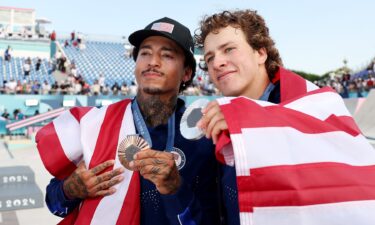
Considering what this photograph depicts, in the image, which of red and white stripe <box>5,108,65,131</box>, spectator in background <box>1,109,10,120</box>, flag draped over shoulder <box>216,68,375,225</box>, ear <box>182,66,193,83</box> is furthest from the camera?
spectator in background <box>1,109,10,120</box>

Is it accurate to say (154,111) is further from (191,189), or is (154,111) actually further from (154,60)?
(191,189)

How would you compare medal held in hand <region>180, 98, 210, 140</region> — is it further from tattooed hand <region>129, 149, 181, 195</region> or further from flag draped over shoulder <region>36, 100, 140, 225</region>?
flag draped over shoulder <region>36, 100, 140, 225</region>

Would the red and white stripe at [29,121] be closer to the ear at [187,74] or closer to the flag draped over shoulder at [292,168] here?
the ear at [187,74]

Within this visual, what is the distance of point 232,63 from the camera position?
170 cm

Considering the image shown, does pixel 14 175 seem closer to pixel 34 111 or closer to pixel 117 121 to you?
pixel 117 121

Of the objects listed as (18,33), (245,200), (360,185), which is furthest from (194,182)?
(18,33)

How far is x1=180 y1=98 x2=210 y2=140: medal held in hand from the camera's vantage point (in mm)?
1239

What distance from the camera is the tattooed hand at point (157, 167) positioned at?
4.95 ft

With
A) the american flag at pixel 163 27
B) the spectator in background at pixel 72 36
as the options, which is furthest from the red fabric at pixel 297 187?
the spectator in background at pixel 72 36

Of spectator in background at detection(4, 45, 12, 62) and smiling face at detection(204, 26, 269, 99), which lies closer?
smiling face at detection(204, 26, 269, 99)

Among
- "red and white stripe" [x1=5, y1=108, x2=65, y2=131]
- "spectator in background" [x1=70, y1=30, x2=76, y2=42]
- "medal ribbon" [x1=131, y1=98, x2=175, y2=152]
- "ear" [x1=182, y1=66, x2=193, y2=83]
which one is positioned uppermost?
"ear" [x1=182, y1=66, x2=193, y2=83]

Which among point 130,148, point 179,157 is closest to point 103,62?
point 179,157

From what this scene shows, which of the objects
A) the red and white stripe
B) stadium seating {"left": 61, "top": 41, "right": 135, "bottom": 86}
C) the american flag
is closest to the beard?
the american flag

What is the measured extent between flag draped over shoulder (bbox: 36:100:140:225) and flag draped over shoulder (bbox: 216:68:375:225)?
29.6 inches
